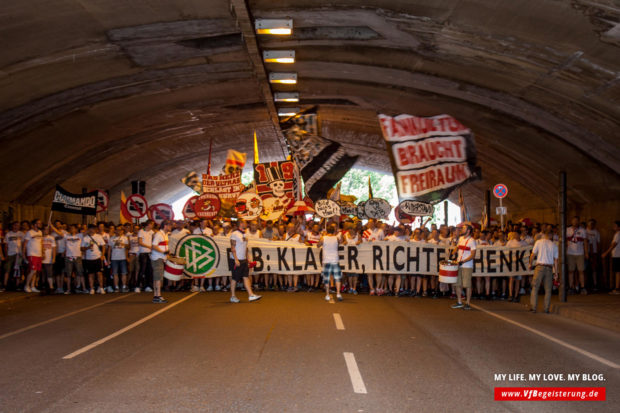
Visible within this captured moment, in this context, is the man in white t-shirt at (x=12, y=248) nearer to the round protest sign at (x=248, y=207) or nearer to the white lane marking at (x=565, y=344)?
the round protest sign at (x=248, y=207)

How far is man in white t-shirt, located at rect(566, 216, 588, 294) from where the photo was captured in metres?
20.6

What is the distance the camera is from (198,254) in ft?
66.1

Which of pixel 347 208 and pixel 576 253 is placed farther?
pixel 347 208

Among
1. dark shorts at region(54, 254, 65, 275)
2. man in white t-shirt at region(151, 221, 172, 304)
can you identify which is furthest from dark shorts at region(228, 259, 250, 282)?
dark shorts at region(54, 254, 65, 275)

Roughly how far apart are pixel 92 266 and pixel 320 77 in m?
9.59

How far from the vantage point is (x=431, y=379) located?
25.5 ft

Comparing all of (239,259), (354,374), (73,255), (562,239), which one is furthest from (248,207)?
(354,374)

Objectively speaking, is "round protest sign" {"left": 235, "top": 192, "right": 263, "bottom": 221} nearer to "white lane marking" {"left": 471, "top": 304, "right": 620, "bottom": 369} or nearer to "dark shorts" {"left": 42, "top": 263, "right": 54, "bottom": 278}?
"dark shorts" {"left": 42, "top": 263, "right": 54, "bottom": 278}

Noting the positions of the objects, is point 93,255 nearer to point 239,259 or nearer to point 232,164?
point 239,259

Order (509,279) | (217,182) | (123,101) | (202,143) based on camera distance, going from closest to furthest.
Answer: (509,279) < (123,101) < (217,182) < (202,143)

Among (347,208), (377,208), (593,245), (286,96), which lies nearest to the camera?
(593,245)

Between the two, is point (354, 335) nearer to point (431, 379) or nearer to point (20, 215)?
point (431, 379)

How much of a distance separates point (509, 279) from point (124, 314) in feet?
37.8

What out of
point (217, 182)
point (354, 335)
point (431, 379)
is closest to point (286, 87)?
point (217, 182)
